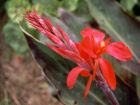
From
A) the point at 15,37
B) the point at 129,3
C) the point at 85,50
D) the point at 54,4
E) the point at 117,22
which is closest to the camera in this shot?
the point at 85,50

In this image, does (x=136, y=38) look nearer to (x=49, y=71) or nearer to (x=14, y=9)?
(x=49, y=71)

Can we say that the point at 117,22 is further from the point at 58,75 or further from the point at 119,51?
the point at 119,51

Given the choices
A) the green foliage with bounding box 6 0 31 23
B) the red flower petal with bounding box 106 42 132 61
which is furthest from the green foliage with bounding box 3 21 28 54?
Answer: the red flower petal with bounding box 106 42 132 61

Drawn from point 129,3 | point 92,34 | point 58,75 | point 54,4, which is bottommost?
point 58,75

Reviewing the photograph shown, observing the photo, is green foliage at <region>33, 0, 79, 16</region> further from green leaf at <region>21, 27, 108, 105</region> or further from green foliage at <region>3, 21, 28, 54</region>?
green leaf at <region>21, 27, 108, 105</region>

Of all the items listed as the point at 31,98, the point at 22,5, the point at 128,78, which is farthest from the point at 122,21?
the point at 31,98

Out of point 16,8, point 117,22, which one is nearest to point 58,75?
point 117,22

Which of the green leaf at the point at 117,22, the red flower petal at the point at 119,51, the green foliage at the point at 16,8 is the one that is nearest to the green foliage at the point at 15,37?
the green foliage at the point at 16,8
